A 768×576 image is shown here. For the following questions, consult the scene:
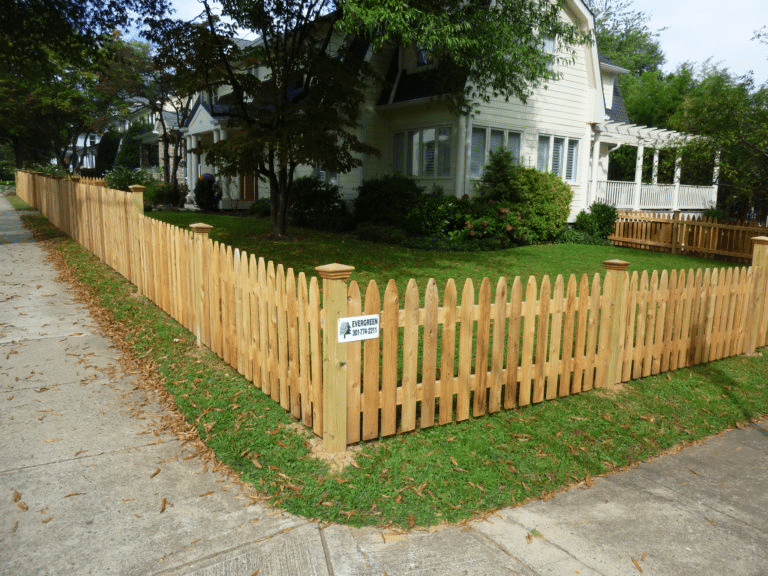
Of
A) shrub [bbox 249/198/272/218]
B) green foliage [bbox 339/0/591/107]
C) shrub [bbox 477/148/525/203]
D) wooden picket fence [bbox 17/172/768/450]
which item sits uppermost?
green foliage [bbox 339/0/591/107]

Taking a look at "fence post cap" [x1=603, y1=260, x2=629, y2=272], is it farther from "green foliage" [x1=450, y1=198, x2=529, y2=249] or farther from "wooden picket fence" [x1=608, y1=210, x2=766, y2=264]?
"wooden picket fence" [x1=608, y1=210, x2=766, y2=264]

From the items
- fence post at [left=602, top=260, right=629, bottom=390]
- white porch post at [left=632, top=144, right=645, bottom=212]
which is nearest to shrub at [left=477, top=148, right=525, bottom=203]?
white porch post at [left=632, top=144, right=645, bottom=212]

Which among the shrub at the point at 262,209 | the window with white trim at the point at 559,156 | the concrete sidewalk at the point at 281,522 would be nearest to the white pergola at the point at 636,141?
the window with white trim at the point at 559,156

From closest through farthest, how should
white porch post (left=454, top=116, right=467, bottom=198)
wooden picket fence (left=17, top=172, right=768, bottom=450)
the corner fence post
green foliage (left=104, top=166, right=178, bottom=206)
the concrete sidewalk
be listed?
Result: the concrete sidewalk < wooden picket fence (left=17, top=172, right=768, bottom=450) < the corner fence post < white porch post (left=454, top=116, right=467, bottom=198) < green foliage (left=104, top=166, right=178, bottom=206)

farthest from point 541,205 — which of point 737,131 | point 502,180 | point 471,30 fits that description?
point 471,30

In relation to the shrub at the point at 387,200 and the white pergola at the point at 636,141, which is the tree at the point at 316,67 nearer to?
the shrub at the point at 387,200

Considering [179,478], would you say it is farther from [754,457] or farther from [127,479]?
[754,457]

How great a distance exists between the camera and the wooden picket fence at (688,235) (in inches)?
605

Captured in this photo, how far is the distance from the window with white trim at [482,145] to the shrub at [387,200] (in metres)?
1.84

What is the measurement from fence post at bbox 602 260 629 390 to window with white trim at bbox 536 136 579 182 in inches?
557

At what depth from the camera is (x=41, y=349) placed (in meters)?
6.32

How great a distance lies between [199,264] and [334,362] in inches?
110

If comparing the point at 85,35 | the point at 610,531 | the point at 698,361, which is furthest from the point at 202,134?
the point at 610,531

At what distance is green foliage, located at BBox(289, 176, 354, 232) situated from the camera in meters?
17.9
